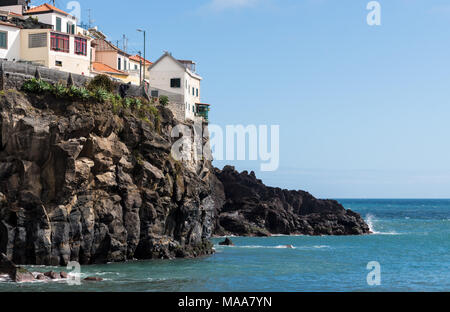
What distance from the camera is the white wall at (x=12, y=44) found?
233ft

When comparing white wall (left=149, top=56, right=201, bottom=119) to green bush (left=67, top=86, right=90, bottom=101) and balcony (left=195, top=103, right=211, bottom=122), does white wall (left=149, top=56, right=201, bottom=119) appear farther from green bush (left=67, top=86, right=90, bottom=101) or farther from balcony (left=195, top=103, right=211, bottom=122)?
green bush (left=67, top=86, right=90, bottom=101)

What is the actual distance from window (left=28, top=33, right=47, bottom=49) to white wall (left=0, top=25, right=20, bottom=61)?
4.30ft

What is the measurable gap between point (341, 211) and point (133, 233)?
253 ft

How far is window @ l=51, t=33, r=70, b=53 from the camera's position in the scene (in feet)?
241

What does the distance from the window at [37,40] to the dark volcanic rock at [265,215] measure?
4804cm

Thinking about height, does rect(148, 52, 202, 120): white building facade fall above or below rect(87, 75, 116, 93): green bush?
above

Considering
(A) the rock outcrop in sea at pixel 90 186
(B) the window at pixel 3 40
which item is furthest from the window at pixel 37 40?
(A) the rock outcrop in sea at pixel 90 186

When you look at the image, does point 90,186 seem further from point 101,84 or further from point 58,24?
point 58,24

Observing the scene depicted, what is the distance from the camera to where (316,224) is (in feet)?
393

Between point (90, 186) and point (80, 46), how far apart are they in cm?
2472

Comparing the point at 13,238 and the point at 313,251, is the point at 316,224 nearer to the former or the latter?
the point at 313,251

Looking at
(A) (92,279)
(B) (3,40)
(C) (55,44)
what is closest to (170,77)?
(C) (55,44)

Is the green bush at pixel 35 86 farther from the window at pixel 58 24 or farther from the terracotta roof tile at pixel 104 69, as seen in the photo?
the terracotta roof tile at pixel 104 69

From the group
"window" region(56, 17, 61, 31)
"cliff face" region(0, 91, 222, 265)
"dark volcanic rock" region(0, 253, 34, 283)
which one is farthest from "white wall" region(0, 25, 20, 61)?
"dark volcanic rock" region(0, 253, 34, 283)
